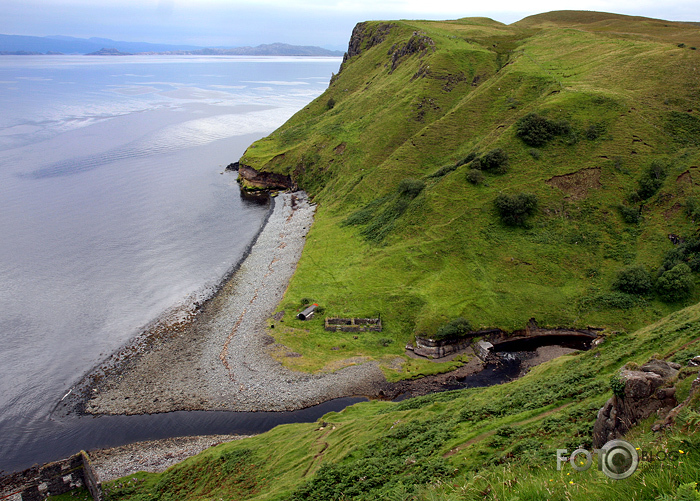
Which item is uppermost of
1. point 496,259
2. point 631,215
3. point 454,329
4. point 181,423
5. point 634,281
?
point 631,215

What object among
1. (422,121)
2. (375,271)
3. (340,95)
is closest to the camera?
(375,271)

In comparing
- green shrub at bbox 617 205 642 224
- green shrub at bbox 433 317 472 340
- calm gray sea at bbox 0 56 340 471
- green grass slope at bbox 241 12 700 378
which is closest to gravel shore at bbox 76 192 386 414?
green grass slope at bbox 241 12 700 378

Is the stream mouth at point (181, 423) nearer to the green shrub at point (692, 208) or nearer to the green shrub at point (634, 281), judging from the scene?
the green shrub at point (634, 281)

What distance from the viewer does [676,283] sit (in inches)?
2089

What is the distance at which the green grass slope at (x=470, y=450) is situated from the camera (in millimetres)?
11156

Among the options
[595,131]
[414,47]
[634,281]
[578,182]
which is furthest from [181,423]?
[414,47]

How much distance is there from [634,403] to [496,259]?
46666mm

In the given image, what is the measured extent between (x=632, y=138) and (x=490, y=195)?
26.9 meters

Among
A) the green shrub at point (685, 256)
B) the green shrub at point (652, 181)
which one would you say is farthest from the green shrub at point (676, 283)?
the green shrub at point (652, 181)

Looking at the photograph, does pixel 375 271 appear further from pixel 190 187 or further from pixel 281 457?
pixel 190 187

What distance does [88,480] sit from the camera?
31.3m

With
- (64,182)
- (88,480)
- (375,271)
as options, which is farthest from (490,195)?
(64,182)

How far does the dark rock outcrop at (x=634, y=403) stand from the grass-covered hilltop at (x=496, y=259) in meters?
0.27

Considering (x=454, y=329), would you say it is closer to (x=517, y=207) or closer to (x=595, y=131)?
(x=517, y=207)
